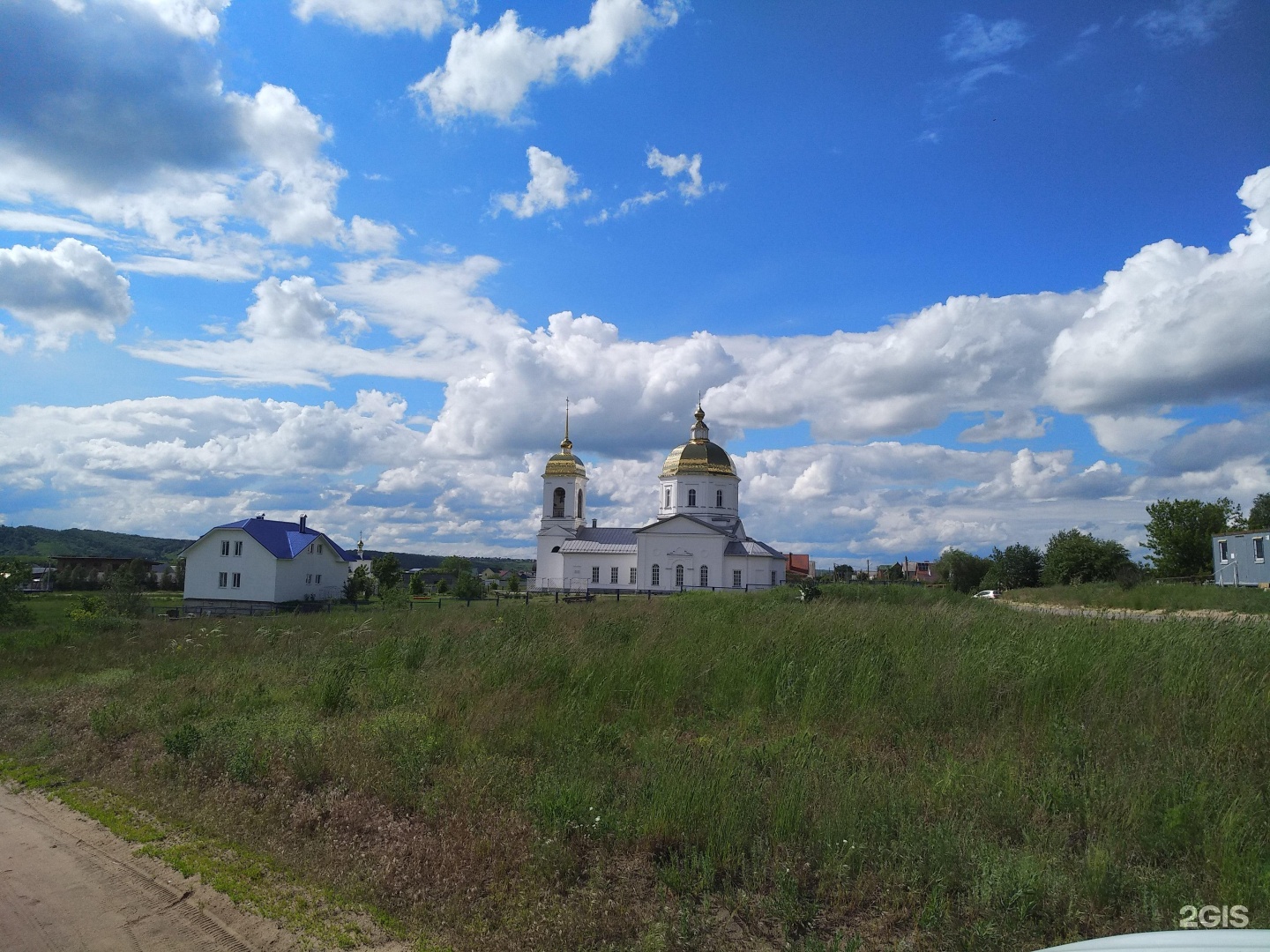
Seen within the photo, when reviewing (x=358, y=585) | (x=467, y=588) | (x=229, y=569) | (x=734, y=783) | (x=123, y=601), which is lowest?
(x=467, y=588)

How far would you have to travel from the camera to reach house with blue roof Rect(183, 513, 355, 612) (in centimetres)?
4806

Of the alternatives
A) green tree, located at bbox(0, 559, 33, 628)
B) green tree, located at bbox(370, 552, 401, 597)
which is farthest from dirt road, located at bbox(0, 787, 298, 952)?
green tree, located at bbox(370, 552, 401, 597)

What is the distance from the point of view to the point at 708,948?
170 inches

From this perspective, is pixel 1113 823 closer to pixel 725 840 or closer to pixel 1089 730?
pixel 1089 730

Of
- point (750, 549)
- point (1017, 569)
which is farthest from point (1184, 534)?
point (750, 549)

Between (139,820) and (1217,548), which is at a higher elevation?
(1217,548)

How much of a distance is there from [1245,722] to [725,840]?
448 centimetres

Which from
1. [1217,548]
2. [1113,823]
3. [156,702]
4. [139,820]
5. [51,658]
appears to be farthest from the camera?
[1217,548]

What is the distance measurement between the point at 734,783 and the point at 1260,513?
319ft

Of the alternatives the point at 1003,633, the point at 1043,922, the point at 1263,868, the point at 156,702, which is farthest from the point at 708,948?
the point at 156,702

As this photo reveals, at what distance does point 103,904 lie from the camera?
5273 mm

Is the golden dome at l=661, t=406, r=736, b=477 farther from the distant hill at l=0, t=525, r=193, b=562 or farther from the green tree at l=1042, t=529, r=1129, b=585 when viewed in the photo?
the distant hill at l=0, t=525, r=193, b=562

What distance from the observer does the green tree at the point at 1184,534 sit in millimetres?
61969

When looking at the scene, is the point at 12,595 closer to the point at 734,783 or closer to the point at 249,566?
the point at 249,566
